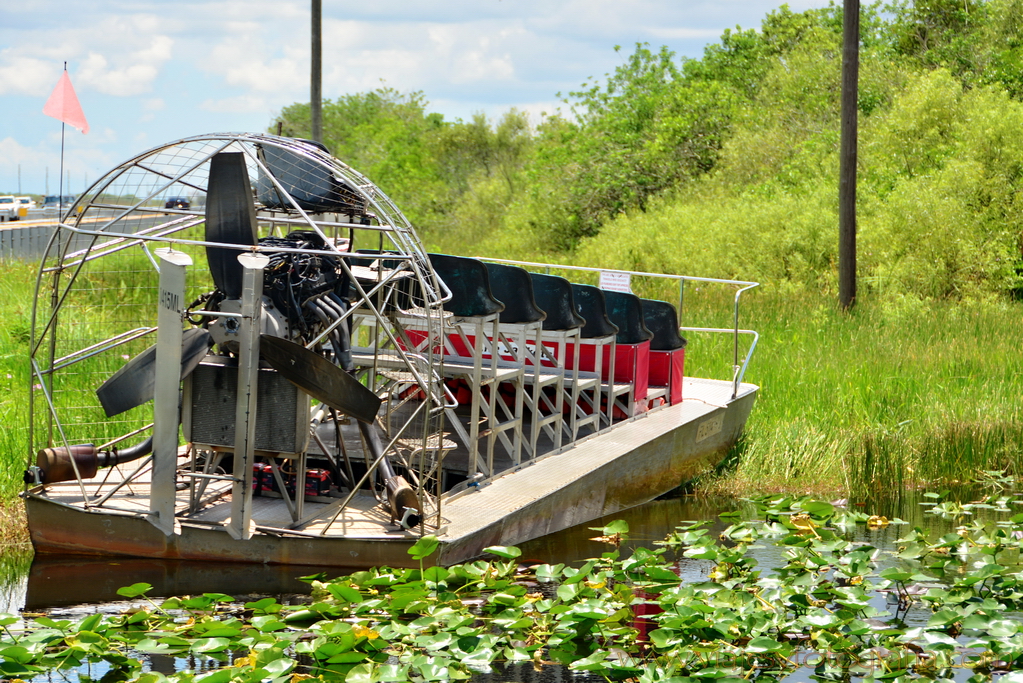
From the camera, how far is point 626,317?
11.2 metres

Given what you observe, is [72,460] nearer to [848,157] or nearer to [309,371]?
[309,371]

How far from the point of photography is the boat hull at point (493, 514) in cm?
755

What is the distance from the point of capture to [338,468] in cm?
892

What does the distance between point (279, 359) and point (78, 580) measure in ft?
6.91

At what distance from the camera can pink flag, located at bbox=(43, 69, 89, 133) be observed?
819 cm

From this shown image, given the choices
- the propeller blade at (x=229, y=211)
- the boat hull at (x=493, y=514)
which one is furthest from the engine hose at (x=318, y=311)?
the boat hull at (x=493, y=514)

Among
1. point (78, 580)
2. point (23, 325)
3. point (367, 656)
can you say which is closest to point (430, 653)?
point (367, 656)

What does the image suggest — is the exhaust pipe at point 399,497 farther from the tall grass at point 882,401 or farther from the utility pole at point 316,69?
the utility pole at point 316,69

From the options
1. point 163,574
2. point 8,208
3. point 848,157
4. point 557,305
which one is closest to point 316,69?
point 848,157

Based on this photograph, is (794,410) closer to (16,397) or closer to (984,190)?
(16,397)

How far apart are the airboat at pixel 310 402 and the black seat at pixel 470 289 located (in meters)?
0.02

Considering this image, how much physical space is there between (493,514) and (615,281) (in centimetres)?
390

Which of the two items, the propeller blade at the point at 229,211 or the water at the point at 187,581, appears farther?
the propeller blade at the point at 229,211

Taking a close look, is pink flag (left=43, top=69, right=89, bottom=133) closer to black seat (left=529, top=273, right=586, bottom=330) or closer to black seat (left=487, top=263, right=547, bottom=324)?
black seat (left=487, top=263, right=547, bottom=324)
